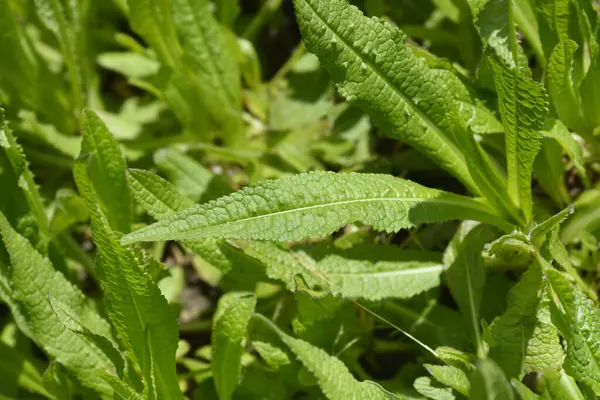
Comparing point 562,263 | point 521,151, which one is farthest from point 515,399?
point 521,151

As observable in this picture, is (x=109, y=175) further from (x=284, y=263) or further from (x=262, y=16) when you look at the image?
(x=262, y=16)

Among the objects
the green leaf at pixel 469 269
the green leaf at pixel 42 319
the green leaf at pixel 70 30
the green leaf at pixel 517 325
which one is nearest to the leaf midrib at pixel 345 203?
the green leaf at pixel 469 269

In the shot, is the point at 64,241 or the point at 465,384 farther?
the point at 64,241

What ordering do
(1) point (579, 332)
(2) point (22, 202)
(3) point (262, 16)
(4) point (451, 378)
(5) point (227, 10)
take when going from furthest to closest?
(3) point (262, 16) → (5) point (227, 10) → (2) point (22, 202) → (4) point (451, 378) → (1) point (579, 332)

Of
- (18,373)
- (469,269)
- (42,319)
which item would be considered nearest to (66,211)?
(42,319)

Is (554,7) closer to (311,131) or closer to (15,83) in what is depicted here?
(311,131)

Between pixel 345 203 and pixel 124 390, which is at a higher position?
pixel 345 203

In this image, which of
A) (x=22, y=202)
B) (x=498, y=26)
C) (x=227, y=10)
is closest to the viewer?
(x=498, y=26)
